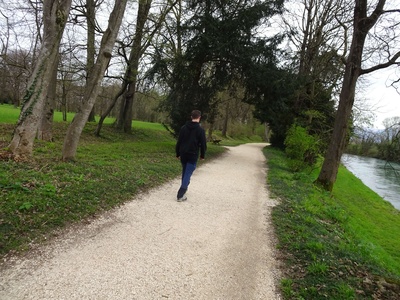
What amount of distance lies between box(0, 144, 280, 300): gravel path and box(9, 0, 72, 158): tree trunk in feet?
10.9

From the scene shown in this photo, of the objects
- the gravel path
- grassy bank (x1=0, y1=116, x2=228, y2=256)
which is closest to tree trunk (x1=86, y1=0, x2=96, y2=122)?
grassy bank (x1=0, y1=116, x2=228, y2=256)

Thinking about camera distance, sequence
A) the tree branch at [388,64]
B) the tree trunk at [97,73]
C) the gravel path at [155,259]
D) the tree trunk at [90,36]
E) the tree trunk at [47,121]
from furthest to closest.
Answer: the tree trunk at [90,36], the tree trunk at [47,121], the tree branch at [388,64], the tree trunk at [97,73], the gravel path at [155,259]

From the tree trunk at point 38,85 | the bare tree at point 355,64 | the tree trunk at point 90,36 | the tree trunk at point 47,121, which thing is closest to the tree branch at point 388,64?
the bare tree at point 355,64

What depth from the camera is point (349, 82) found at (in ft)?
31.5

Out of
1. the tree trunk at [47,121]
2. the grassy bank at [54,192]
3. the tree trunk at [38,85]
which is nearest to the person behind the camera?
the grassy bank at [54,192]

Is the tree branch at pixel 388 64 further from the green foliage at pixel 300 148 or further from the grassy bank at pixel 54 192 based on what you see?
the grassy bank at pixel 54 192

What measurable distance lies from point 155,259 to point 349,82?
9.50m

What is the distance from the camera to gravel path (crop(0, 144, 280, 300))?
281cm

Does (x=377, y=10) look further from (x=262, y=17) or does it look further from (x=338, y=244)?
(x=338, y=244)

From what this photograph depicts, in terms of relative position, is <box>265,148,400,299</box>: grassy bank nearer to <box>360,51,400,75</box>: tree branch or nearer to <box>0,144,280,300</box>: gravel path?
<box>0,144,280,300</box>: gravel path

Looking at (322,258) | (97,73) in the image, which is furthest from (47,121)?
(322,258)

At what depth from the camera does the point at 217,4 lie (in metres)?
13.7

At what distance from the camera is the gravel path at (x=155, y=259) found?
2.81 m

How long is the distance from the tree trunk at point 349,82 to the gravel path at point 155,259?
6057 millimetres
